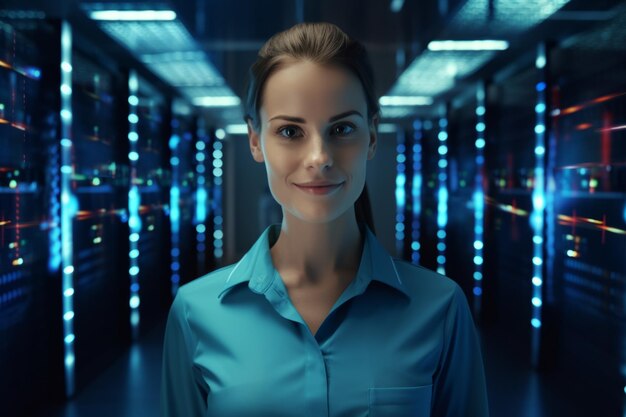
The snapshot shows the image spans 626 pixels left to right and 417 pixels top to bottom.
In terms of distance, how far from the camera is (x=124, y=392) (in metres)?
3.84

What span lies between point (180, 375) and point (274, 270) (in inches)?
11.5

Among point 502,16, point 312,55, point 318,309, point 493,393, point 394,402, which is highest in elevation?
point 502,16

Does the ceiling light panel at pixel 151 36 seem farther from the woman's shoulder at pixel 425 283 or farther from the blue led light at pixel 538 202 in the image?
the woman's shoulder at pixel 425 283

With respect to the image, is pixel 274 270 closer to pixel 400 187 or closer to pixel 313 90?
pixel 313 90

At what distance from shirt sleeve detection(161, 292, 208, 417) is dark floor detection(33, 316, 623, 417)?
2.62 metres

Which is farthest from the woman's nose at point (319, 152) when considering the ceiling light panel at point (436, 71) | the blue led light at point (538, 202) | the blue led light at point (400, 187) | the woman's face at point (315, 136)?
the blue led light at point (400, 187)

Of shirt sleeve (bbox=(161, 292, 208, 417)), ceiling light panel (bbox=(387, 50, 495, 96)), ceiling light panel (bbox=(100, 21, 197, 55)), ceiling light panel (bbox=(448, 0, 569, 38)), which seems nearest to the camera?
shirt sleeve (bbox=(161, 292, 208, 417))

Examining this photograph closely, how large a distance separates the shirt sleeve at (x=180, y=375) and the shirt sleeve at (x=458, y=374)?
0.49 m

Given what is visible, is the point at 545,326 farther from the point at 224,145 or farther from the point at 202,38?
the point at 224,145

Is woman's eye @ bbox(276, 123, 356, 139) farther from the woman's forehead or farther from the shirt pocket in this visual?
the shirt pocket

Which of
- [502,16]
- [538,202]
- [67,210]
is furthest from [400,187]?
[67,210]

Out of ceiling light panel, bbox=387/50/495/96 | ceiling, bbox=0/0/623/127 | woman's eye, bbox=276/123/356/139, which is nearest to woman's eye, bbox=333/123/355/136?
woman's eye, bbox=276/123/356/139

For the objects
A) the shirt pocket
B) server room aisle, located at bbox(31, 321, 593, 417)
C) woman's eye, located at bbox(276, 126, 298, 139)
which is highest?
woman's eye, located at bbox(276, 126, 298, 139)

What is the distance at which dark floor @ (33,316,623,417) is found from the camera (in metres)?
3.49
